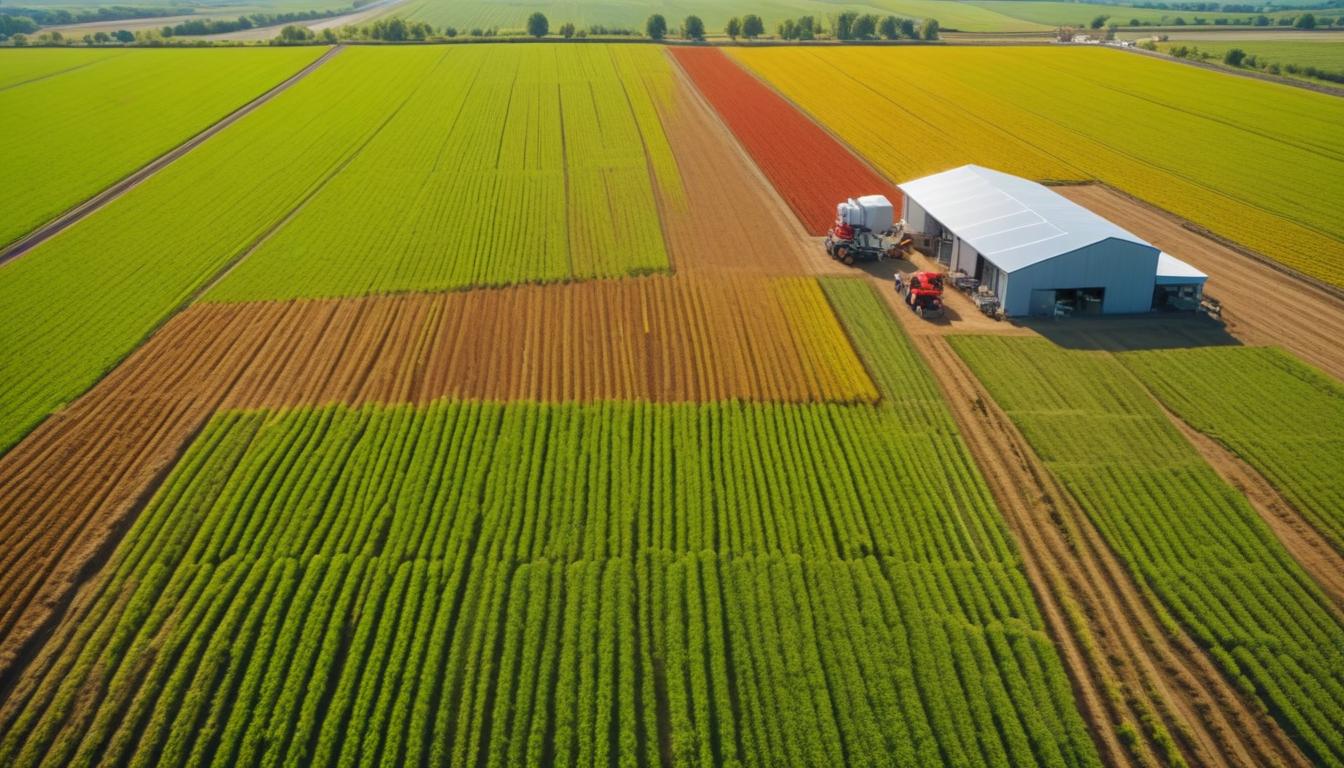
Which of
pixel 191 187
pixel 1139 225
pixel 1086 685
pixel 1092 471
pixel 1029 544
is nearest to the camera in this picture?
pixel 1086 685

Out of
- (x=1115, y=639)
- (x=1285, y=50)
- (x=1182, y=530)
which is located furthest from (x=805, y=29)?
(x=1115, y=639)

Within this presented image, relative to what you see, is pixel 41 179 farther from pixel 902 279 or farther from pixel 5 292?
pixel 902 279

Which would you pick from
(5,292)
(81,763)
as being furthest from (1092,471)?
(5,292)

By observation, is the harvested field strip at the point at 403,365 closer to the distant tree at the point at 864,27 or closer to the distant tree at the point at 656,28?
the distant tree at the point at 656,28

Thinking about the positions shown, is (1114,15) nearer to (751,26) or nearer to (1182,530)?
(751,26)

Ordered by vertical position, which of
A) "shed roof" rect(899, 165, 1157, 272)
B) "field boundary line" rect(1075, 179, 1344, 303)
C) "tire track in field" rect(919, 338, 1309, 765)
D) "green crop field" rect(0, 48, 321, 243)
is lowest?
"tire track in field" rect(919, 338, 1309, 765)

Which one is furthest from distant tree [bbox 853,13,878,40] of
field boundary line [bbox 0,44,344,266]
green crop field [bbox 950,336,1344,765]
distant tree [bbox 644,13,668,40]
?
green crop field [bbox 950,336,1344,765]

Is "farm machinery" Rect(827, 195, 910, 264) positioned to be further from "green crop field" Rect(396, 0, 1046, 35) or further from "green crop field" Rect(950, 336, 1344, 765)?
"green crop field" Rect(396, 0, 1046, 35)
